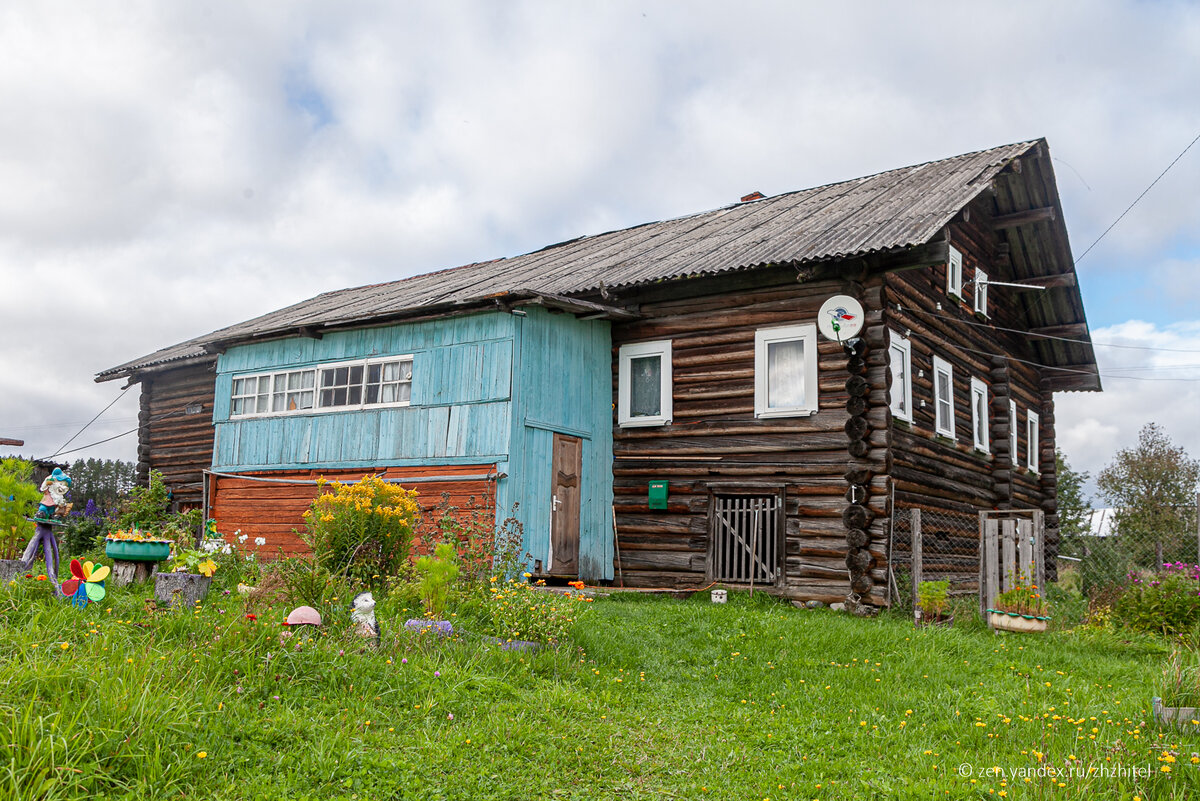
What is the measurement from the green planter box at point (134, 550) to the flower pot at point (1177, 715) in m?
A: 8.96

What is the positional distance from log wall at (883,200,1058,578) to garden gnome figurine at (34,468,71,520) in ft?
36.8

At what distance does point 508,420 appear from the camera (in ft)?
48.6

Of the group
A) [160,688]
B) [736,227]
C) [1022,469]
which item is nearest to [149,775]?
[160,688]

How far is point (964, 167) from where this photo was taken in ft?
59.3

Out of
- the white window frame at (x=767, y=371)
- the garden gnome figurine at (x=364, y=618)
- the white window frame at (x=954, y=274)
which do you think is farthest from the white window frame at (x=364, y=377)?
the white window frame at (x=954, y=274)

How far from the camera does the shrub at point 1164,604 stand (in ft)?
40.8

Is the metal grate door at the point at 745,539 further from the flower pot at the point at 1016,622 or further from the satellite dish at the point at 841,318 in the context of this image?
the flower pot at the point at 1016,622

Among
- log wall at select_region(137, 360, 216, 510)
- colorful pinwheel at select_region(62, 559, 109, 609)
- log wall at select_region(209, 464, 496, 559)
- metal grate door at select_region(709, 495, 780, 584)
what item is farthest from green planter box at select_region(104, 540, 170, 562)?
log wall at select_region(137, 360, 216, 510)

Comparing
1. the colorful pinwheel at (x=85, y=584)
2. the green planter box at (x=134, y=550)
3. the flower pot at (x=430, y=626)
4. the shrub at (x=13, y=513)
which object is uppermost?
the shrub at (x=13, y=513)

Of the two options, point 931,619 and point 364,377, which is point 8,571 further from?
point 931,619

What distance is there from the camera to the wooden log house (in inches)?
575

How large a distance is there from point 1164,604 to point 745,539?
592 cm

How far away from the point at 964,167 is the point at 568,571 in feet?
35.2

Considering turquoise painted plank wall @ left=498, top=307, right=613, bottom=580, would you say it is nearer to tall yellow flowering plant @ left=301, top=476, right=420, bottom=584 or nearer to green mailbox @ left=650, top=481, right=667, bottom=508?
green mailbox @ left=650, top=481, right=667, bottom=508
